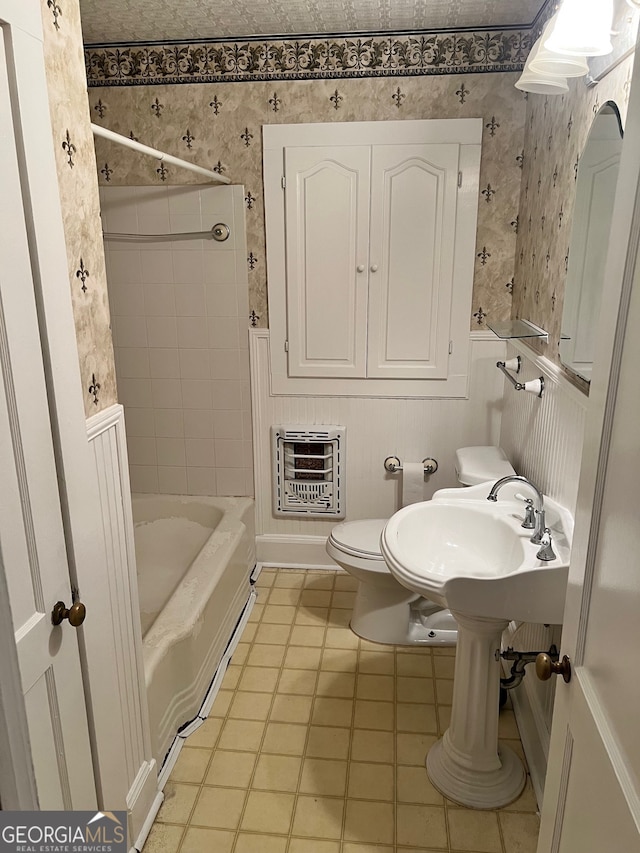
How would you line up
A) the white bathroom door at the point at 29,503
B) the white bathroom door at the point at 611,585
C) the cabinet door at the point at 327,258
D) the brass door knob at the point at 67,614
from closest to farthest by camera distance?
the white bathroom door at the point at 611,585 → the white bathroom door at the point at 29,503 → the brass door knob at the point at 67,614 → the cabinet door at the point at 327,258

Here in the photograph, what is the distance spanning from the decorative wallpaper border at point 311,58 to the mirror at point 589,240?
1104mm

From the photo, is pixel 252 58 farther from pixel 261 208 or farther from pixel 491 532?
pixel 491 532

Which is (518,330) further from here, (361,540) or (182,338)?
(182,338)

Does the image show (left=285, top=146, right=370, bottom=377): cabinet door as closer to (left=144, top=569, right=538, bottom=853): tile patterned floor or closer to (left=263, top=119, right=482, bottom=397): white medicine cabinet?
(left=263, top=119, right=482, bottom=397): white medicine cabinet

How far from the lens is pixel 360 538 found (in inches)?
103

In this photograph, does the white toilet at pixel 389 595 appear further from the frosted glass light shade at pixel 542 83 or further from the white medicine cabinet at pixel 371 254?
the frosted glass light shade at pixel 542 83

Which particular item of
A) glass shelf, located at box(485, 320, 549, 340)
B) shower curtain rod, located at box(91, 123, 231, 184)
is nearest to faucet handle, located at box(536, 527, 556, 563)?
glass shelf, located at box(485, 320, 549, 340)

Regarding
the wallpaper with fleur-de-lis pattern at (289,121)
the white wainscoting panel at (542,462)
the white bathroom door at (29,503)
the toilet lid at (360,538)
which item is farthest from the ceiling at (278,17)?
the toilet lid at (360,538)

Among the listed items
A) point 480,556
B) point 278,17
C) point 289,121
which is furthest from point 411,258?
point 480,556

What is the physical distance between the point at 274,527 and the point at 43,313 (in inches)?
86.8

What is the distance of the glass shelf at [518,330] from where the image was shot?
2.09 m

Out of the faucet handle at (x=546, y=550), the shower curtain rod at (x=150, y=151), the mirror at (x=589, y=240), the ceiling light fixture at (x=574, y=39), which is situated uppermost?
the ceiling light fixture at (x=574, y=39)

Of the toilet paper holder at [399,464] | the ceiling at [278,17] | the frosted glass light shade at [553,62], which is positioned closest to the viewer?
the frosted glass light shade at [553,62]

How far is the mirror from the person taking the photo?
5.13ft
